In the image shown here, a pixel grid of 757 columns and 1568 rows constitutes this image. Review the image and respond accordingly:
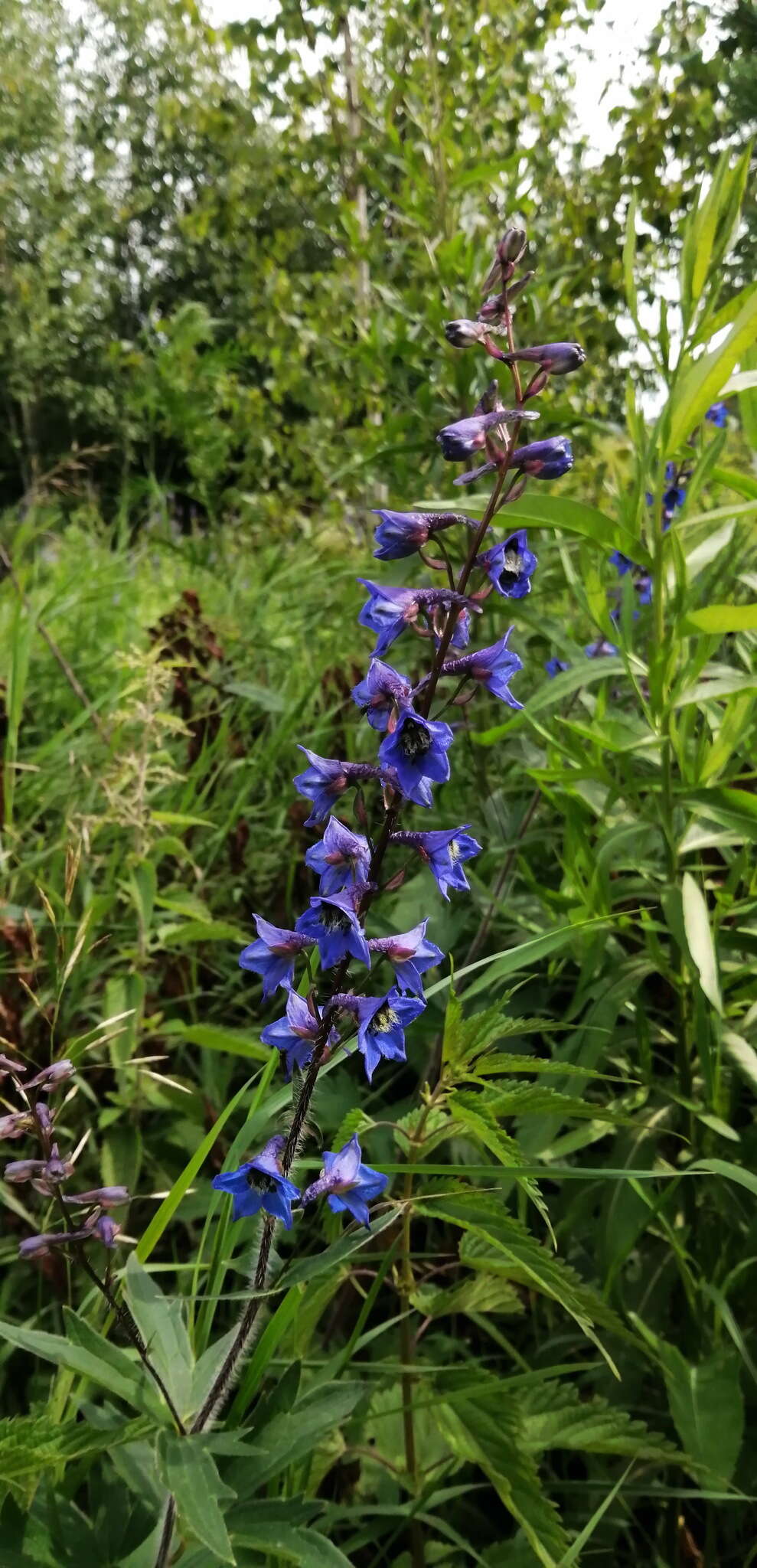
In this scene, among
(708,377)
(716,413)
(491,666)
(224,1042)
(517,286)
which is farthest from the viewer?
(716,413)

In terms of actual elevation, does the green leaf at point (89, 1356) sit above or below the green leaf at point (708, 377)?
below

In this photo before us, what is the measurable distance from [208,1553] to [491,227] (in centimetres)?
327

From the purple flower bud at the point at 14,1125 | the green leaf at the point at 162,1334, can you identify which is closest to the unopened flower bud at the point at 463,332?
the purple flower bud at the point at 14,1125

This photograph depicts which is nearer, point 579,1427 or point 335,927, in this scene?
point 335,927

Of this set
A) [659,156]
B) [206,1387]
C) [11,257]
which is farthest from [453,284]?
[11,257]

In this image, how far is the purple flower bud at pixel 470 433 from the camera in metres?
1.04

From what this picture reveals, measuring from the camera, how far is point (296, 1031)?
3.22 feet

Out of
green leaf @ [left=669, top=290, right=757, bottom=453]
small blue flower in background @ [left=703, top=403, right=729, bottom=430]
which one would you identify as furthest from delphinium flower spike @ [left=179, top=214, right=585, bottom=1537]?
small blue flower in background @ [left=703, top=403, right=729, bottom=430]

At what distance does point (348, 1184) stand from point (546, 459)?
773 millimetres

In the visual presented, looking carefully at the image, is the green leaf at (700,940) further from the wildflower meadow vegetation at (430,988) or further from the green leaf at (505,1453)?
the green leaf at (505,1453)

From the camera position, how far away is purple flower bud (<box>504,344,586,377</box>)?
112cm

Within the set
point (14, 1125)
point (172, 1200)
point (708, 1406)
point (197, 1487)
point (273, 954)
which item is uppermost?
point (273, 954)

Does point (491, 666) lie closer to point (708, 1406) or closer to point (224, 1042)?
point (224, 1042)

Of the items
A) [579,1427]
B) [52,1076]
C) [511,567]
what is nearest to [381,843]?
[511,567]
